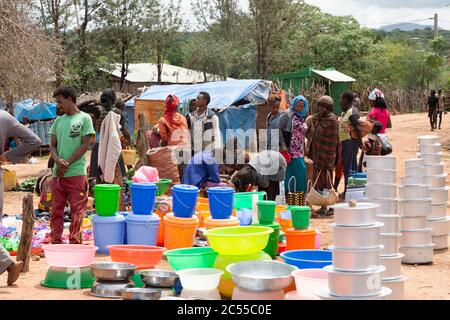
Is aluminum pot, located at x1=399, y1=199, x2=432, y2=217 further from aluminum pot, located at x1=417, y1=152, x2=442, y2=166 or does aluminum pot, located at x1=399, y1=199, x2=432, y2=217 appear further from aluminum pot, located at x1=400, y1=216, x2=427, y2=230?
aluminum pot, located at x1=417, y1=152, x2=442, y2=166

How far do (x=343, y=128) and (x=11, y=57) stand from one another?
6.89 m

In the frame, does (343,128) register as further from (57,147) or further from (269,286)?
(269,286)

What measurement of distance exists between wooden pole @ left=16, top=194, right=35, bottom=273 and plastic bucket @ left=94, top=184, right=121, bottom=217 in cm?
85

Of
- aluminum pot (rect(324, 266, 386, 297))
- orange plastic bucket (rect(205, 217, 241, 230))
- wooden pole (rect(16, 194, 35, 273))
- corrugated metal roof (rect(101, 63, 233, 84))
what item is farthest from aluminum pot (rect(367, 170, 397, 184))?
corrugated metal roof (rect(101, 63, 233, 84))

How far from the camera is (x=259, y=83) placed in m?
20.2

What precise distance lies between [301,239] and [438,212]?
6.87 ft

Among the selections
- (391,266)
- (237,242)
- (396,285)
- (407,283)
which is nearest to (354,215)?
(237,242)

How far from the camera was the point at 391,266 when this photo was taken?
6.23 meters

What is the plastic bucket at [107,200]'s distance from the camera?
7.96 m

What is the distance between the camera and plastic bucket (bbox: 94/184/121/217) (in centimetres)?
796

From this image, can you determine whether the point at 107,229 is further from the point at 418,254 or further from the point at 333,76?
the point at 333,76

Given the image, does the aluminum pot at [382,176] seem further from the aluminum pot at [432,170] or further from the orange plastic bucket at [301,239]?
the aluminum pot at [432,170]

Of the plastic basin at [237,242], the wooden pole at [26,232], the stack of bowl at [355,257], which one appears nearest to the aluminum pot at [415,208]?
the plastic basin at [237,242]
